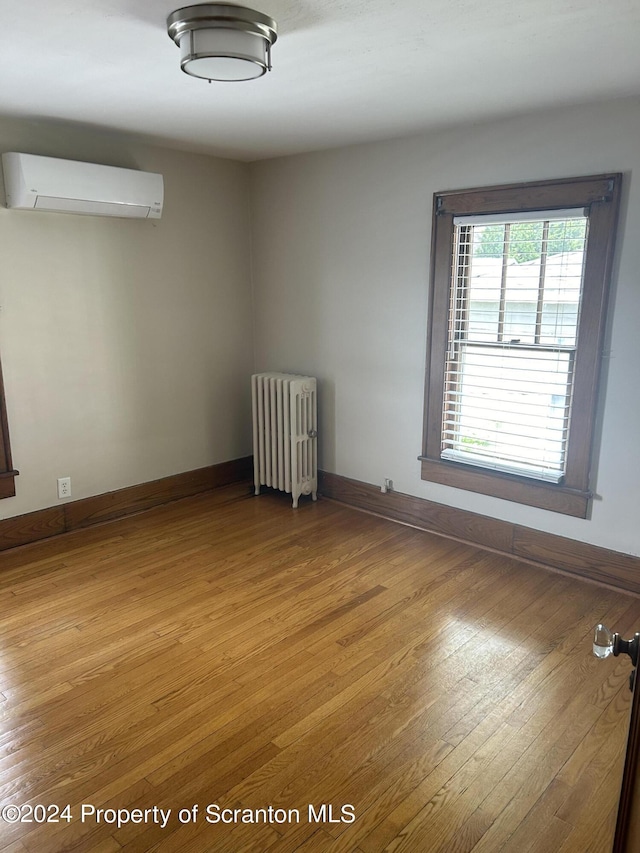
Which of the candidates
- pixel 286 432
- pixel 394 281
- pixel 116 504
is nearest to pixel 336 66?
pixel 394 281

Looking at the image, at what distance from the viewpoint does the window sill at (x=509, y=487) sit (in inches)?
129

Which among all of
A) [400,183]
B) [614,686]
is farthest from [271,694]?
[400,183]

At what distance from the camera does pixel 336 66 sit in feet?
7.95

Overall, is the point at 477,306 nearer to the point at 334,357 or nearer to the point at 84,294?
the point at 334,357

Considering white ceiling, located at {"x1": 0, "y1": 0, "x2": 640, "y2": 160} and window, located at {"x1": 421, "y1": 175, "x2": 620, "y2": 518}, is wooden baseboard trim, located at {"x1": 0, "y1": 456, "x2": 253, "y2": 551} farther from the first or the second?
white ceiling, located at {"x1": 0, "y1": 0, "x2": 640, "y2": 160}

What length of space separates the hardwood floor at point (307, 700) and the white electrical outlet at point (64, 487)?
351mm

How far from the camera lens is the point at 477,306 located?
139 inches

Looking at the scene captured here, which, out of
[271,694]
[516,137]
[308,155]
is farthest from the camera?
[308,155]

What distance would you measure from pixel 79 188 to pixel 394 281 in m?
1.91

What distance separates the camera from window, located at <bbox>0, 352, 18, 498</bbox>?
11.7ft

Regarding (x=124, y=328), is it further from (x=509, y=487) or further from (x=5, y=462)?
(x=509, y=487)

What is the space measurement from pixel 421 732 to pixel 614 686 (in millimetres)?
826

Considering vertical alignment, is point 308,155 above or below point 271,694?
above

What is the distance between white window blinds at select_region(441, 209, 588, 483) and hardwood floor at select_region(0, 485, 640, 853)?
664 millimetres
